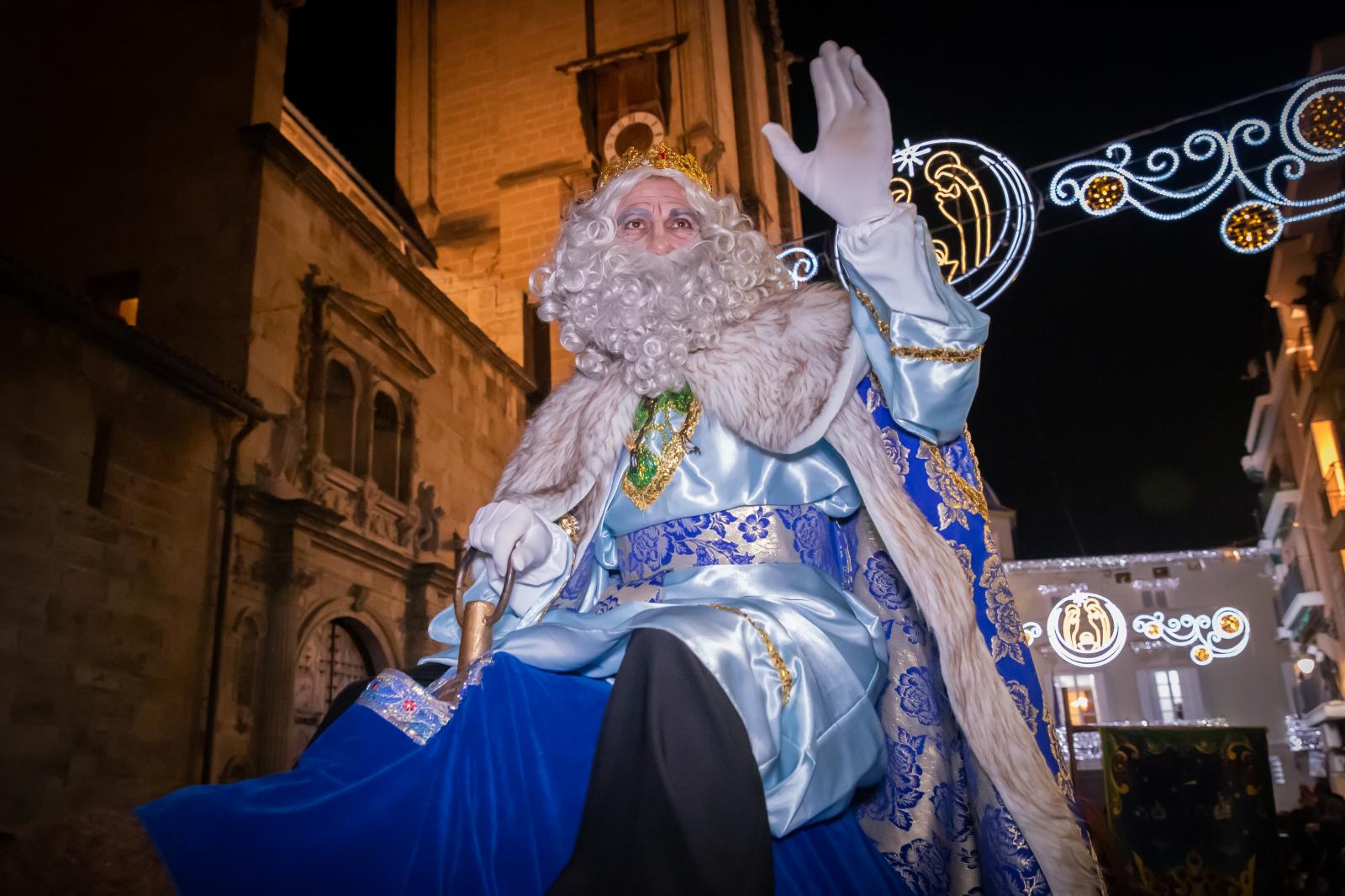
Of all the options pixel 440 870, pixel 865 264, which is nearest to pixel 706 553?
pixel 865 264

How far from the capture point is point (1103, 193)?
714 centimetres

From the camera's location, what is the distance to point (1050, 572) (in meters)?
32.4

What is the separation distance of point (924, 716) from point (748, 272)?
1.49 metres

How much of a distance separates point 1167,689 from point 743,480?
35.5 meters

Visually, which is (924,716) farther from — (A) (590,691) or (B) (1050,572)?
(B) (1050,572)

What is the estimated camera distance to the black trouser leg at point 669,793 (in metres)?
1.75

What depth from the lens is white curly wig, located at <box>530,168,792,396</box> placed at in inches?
123

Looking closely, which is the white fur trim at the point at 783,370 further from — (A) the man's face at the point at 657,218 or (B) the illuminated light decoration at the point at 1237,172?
(B) the illuminated light decoration at the point at 1237,172

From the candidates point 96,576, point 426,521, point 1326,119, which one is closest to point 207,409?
point 96,576

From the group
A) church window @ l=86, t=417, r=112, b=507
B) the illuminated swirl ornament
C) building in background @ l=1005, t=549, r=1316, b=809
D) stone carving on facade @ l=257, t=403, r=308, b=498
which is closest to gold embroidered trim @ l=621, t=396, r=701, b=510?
church window @ l=86, t=417, r=112, b=507

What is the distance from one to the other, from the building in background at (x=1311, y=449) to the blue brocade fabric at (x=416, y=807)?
1574 centimetres

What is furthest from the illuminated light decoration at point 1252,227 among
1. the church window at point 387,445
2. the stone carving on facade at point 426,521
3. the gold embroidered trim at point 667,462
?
the stone carving on facade at point 426,521

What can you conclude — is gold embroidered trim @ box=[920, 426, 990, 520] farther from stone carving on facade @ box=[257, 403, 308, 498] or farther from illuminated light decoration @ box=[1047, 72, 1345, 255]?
stone carving on facade @ box=[257, 403, 308, 498]

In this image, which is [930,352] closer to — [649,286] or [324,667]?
[649,286]
